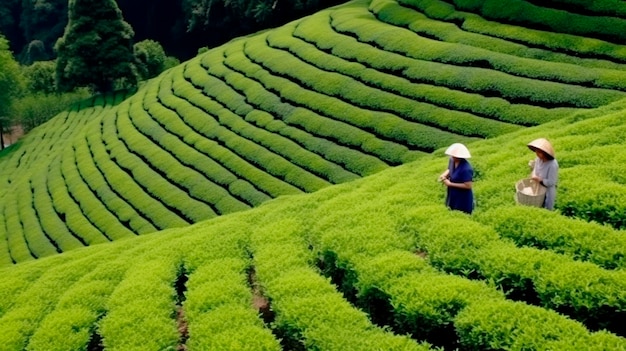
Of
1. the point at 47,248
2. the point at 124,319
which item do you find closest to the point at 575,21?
the point at 124,319

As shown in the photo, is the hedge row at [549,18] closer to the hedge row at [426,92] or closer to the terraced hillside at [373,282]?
the hedge row at [426,92]

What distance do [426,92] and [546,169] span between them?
1716 centimetres

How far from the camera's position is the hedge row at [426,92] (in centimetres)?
2143

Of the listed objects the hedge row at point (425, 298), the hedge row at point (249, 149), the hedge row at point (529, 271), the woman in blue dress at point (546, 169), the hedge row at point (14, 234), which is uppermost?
the woman in blue dress at point (546, 169)

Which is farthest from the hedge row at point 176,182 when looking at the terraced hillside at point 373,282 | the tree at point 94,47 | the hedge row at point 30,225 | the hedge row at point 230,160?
the tree at point 94,47

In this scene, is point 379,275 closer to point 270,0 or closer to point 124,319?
point 124,319

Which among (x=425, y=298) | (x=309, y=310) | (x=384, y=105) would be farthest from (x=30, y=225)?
(x=425, y=298)

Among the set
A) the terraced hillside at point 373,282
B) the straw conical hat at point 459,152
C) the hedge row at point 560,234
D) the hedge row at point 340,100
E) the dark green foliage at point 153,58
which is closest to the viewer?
the terraced hillside at point 373,282

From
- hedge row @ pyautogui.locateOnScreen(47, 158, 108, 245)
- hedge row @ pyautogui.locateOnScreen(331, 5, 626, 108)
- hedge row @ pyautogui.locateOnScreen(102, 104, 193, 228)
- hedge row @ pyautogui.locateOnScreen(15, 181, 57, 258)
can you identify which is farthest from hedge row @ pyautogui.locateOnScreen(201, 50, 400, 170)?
hedge row @ pyautogui.locateOnScreen(15, 181, 57, 258)

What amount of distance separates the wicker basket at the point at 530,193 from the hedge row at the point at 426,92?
523 inches

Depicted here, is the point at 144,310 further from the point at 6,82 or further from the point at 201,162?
the point at 6,82

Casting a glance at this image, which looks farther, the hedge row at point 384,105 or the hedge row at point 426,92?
the hedge row at point 384,105

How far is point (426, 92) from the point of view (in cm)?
2488

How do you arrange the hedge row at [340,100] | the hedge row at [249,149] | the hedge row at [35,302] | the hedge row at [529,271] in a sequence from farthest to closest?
the hedge row at [249,149] < the hedge row at [340,100] < the hedge row at [35,302] < the hedge row at [529,271]
